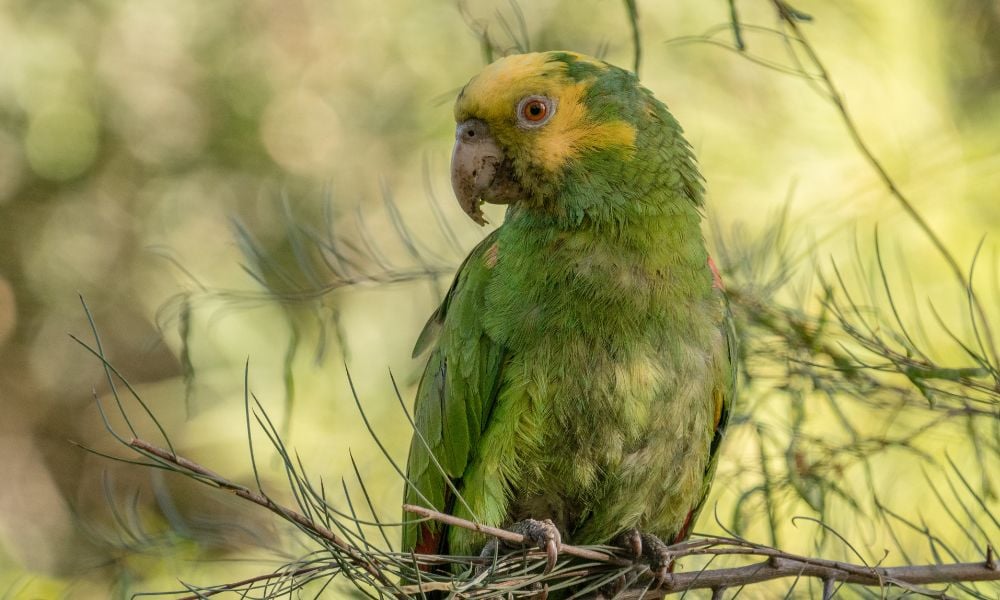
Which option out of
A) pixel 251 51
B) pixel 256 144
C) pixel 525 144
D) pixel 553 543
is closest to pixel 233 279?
pixel 256 144

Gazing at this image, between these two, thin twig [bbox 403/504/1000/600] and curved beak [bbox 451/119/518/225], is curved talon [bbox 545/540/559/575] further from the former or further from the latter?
curved beak [bbox 451/119/518/225]

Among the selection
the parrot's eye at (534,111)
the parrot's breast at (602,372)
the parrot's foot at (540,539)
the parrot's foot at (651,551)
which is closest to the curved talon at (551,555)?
the parrot's foot at (540,539)

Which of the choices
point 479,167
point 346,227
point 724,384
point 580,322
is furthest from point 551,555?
point 346,227

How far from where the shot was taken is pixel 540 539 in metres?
1.74

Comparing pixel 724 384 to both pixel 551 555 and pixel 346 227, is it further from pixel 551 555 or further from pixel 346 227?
pixel 346 227

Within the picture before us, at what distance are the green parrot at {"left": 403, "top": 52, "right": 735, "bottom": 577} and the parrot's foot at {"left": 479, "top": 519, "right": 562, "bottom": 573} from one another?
145mm

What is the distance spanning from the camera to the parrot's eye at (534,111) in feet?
6.64

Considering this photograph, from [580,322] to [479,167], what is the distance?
0.38 m

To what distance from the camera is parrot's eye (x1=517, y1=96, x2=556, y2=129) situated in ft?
6.64

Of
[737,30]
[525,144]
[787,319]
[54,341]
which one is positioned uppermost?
[737,30]

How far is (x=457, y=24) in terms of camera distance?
462 cm

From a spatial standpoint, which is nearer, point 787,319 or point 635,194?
point 635,194

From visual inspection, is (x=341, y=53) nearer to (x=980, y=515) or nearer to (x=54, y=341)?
(x=54, y=341)

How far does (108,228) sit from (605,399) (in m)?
3.48
